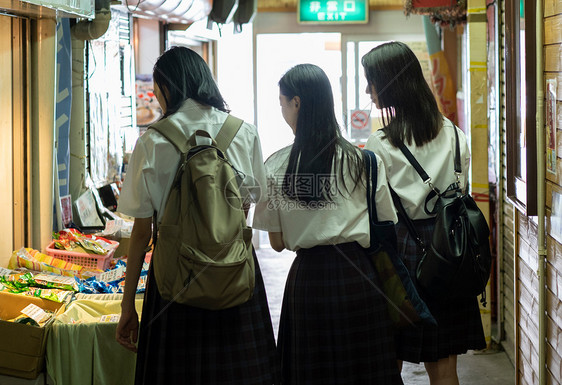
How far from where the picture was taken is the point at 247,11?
7.80 m

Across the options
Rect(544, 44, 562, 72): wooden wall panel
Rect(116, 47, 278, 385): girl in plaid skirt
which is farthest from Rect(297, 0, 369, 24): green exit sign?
Rect(116, 47, 278, 385): girl in plaid skirt

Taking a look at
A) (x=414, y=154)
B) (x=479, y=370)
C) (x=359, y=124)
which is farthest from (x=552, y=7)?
(x=359, y=124)

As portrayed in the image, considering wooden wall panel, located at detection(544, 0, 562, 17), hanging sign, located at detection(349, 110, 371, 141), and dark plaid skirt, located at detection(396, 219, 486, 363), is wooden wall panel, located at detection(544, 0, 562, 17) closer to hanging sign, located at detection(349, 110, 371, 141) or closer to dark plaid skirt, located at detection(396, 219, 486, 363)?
dark plaid skirt, located at detection(396, 219, 486, 363)

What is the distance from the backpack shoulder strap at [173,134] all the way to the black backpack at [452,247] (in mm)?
936

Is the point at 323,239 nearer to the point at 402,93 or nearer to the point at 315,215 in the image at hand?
the point at 315,215

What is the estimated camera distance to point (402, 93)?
122 inches

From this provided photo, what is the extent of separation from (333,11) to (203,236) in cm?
688

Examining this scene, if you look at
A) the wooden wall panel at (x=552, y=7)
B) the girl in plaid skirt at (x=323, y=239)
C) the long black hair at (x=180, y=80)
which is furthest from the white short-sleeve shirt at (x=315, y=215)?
the wooden wall panel at (x=552, y=7)

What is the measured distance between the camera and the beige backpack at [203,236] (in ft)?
8.15

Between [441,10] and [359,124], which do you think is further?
[359,124]

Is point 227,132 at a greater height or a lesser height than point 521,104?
lesser

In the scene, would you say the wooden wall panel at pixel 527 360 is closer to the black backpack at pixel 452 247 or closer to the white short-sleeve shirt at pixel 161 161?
the black backpack at pixel 452 247

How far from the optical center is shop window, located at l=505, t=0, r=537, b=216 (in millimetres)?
3344

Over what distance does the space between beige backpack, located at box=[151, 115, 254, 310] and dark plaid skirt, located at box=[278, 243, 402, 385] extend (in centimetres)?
31
